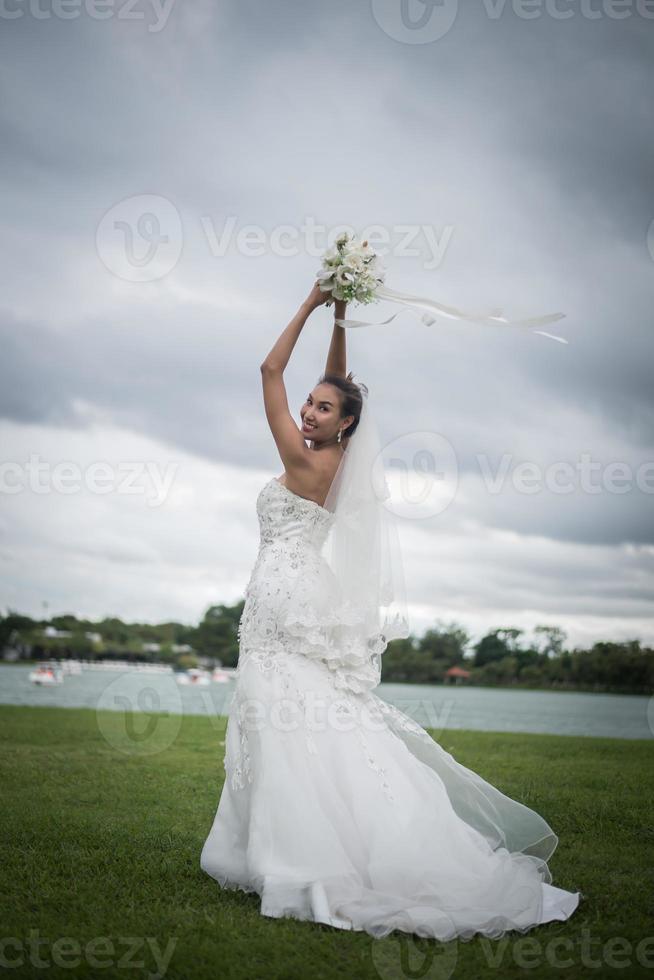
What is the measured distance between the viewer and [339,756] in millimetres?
4801

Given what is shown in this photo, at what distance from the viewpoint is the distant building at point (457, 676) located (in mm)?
78325

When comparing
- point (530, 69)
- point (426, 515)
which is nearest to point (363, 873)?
point (426, 515)

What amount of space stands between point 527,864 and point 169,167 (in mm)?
16422

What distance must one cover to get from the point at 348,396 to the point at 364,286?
79cm

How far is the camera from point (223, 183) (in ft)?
47.8

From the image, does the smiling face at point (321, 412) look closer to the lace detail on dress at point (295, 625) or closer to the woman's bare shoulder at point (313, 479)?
the woman's bare shoulder at point (313, 479)

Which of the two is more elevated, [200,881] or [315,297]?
[315,297]

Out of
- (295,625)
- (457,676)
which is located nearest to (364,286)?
(295,625)

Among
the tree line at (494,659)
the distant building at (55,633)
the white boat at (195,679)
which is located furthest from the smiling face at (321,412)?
the distant building at (55,633)

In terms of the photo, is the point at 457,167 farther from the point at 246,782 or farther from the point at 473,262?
the point at 246,782

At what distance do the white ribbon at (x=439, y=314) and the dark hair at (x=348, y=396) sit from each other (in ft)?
1.36
